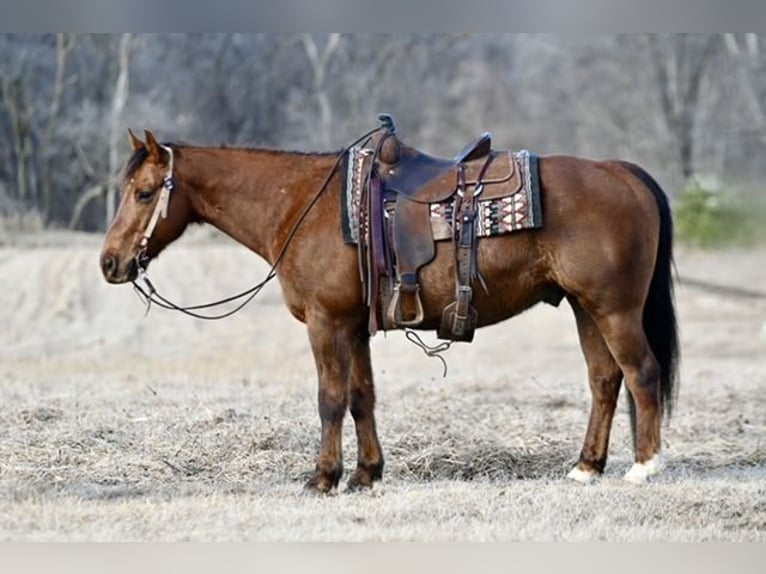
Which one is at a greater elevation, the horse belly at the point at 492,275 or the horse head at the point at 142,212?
the horse head at the point at 142,212

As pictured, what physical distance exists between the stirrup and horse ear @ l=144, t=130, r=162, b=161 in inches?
60.4

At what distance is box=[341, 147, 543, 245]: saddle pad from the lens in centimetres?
648

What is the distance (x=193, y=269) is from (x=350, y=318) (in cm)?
1387

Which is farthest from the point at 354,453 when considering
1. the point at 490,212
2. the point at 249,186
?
the point at 490,212

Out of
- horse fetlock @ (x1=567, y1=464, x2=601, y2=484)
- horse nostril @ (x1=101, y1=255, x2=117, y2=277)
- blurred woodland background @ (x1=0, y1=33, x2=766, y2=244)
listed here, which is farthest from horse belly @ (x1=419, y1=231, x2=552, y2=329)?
blurred woodland background @ (x1=0, y1=33, x2=766, y2=244)

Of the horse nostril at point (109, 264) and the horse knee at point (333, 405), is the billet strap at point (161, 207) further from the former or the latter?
the horse knee at point (333, 405)

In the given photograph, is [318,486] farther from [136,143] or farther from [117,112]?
[117,112]

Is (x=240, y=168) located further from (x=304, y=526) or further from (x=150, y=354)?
(x=150, y=354)

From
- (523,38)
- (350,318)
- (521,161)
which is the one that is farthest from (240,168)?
(523,38)

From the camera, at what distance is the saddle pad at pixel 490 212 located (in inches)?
255

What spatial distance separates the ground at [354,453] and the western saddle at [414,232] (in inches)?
38.4

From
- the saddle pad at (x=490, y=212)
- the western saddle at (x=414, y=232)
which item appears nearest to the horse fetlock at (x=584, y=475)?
the western saddle at (x=414, y=232)

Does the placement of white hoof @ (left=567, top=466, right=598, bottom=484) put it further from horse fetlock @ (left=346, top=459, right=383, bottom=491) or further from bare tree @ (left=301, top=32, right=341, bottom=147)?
bare tree @ (left=301, top=32, right=341, bottom=147)

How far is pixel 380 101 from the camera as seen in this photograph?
3086 centimetres
